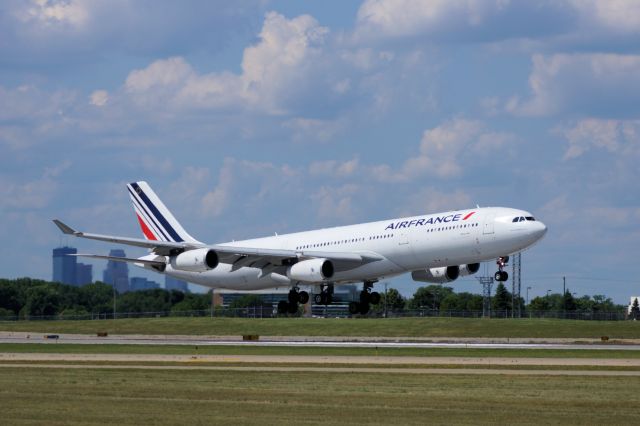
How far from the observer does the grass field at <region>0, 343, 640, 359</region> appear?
62.4 m

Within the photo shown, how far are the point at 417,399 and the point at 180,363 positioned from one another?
20.6 metres

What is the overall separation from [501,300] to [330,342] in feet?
285

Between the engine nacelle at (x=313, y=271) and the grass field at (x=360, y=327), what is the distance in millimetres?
22975

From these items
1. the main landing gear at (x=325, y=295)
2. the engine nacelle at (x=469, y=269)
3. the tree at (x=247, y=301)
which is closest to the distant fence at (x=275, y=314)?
the tree at (x=247, y=301)

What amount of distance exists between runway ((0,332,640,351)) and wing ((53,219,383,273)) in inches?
211

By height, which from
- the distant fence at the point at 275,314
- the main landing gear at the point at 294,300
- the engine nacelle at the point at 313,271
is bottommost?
the distant fence at the point at 275,314

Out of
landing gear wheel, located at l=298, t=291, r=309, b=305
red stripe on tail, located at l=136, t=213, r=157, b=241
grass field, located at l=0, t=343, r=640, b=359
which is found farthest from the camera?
red stripe on tail, located at l=136, t=213, r=157, b=241

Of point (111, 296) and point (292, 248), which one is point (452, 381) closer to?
point (292, 248)

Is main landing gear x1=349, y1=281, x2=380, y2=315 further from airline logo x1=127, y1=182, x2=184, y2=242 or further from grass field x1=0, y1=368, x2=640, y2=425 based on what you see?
grass field x1=0, y1=368, x2=640, y2=425

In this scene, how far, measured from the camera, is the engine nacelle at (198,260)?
75438mm

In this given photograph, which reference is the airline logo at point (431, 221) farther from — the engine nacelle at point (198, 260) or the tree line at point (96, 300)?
the tree line at point (96, 300)

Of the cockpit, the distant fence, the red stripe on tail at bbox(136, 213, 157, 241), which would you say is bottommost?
the distant fence

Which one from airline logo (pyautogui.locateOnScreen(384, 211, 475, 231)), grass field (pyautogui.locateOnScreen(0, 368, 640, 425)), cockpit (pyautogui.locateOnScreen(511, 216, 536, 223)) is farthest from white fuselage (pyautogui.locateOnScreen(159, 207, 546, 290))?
grass field (pyautogui.locateOnScreen(0, 368, 640, 425))

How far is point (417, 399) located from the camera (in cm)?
3712
